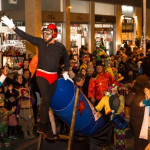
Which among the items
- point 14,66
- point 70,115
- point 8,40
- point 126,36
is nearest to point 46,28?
point 70,115

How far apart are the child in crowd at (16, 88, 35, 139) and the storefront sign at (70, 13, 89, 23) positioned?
13895 mm

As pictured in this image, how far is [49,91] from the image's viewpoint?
7.16 metres

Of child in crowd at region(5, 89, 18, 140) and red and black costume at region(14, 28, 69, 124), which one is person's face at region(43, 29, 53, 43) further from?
child in crowd at region(5, 89, 18, 140)

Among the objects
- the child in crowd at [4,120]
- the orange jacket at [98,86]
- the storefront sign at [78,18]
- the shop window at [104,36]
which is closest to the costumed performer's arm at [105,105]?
the orange jacket at [98,86]

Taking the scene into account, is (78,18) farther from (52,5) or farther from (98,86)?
(98,86)

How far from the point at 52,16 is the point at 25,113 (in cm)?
1223

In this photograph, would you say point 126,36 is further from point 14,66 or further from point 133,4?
point 14,66

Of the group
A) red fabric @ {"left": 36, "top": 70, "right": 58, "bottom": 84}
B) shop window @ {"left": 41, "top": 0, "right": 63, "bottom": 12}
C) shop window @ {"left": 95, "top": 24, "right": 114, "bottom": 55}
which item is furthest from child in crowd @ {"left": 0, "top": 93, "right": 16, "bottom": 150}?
shop window @ {"left": 95, "top": 24, "right": 114, "bottom": 55}

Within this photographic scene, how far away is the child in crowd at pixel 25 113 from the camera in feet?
35.8

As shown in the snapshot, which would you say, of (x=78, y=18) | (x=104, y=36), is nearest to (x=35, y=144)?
(x=78, y=18)

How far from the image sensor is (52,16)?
883 inches

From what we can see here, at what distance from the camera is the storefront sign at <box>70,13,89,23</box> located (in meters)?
24.5

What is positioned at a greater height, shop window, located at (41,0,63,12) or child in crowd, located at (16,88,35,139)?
shop window, located at (41,0,63,12)

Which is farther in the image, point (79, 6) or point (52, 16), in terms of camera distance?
point (79, 6)
